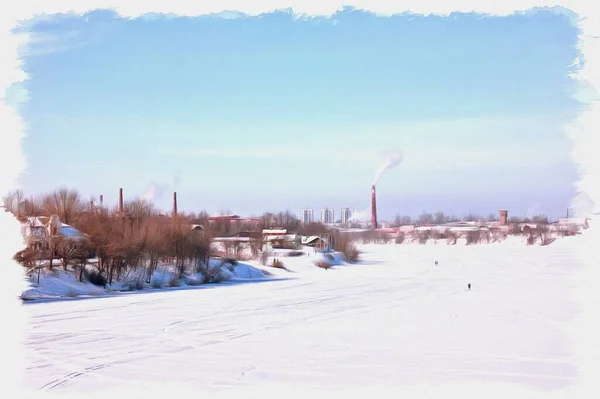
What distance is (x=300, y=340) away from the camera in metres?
14.4

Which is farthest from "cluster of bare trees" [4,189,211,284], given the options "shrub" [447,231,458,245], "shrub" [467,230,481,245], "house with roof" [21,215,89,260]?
"shrub" [447,231,458,245]

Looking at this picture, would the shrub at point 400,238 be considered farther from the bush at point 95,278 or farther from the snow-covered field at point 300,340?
the bush at point 95,278

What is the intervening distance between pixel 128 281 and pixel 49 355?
52.3 ft

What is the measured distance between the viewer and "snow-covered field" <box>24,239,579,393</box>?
1055 centimetres

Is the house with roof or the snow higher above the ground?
the house with roof

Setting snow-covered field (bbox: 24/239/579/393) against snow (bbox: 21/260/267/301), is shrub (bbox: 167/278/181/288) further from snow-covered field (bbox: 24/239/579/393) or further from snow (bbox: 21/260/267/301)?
snow-covered field (bbox: 24/239/579/393)

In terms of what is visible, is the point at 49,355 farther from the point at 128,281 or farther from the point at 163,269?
the point at 163,269

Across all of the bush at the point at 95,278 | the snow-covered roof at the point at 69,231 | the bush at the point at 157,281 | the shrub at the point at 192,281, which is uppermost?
the snow-covered roof at the point at 69,231

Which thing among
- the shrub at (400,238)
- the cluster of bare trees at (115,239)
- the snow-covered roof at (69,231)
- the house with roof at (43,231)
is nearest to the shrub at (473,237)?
the shrub at (400,238)

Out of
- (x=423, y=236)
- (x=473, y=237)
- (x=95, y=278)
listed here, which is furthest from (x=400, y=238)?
(x=95, y=278)

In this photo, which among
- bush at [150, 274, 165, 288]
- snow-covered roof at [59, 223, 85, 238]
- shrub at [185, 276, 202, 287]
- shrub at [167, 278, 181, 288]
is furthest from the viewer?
shrub at [185, 276, 202, 287]

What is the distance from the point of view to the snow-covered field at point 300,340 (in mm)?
→ 10555

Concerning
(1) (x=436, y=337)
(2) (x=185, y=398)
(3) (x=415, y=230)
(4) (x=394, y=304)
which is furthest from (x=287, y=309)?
(3) (x=415, y=230)

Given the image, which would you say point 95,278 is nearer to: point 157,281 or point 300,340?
point 157,281
